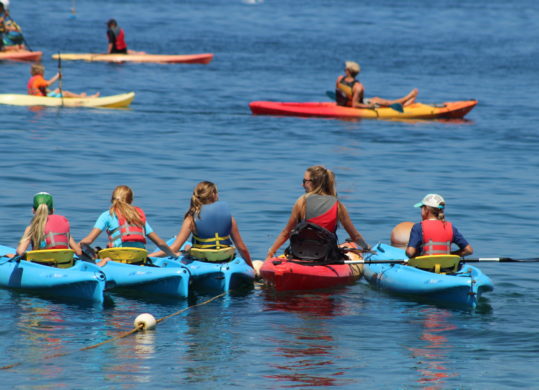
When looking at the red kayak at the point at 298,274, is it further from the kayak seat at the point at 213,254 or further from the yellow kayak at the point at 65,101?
the yellow kayak at the point at 65,101

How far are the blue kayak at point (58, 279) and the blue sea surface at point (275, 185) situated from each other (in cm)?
16

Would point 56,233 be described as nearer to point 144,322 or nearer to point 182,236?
point 182,236

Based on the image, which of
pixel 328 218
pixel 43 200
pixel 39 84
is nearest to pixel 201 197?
pixel 328 218

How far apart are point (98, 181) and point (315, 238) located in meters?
9.85

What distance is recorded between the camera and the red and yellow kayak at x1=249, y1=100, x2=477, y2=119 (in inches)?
1211

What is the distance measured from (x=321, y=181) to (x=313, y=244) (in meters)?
0.77

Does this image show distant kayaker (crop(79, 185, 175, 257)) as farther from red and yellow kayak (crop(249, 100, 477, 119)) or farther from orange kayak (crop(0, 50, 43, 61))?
orange kayak (crop(0, 50, 43, 61))

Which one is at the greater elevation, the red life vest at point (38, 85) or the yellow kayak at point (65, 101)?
the red life vest at point (38, 85)

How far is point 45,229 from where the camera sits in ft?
40.7

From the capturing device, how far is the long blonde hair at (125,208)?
502 inches

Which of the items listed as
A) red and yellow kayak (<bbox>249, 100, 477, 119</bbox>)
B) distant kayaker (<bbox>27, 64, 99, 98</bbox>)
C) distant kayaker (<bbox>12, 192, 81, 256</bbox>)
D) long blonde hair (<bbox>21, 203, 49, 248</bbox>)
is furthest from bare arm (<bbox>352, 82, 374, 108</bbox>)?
long blonde hair (<bbox>21, 203, 49, 248</bbox>)

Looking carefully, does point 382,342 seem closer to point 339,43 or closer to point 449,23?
point 339,43

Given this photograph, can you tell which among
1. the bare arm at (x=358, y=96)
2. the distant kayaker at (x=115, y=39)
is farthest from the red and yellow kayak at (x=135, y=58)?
the bare arm at (x=358, y=96)

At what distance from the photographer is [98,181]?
22.1 meters
